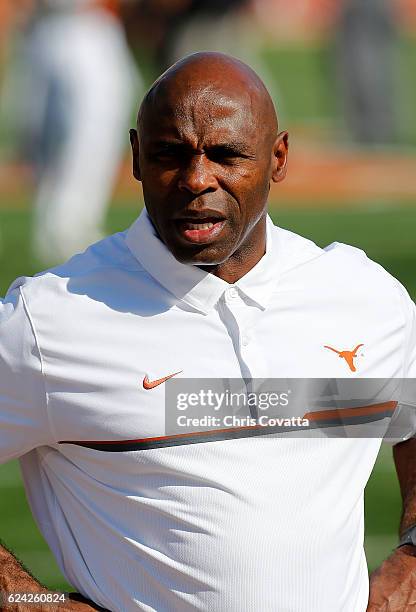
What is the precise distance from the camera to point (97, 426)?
3119 mm

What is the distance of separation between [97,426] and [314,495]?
444mm

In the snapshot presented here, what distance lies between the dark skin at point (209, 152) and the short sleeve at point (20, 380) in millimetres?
332

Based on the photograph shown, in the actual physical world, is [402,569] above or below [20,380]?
below

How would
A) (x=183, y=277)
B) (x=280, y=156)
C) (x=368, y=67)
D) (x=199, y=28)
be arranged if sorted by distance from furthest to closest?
(x=368, y=67) → (x=199, y=28) → (x=280, y=156) → (x=183, y=277)

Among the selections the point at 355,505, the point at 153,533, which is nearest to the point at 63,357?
the point at 153,533

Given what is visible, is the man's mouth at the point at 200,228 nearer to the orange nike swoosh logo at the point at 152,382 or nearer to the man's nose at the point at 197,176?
the man's nose at the point at 197,176

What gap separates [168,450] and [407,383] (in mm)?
590

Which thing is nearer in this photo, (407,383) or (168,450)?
(168,450)

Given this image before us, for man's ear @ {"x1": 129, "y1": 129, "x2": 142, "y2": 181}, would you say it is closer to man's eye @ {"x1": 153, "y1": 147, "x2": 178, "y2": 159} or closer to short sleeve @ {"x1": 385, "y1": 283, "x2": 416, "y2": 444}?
man's eye @ {"x1": 153, "y1": 147, "x2": 178, "y2": 159}

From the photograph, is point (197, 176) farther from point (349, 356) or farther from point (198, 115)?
point (349, 356)

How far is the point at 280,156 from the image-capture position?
3342 mm

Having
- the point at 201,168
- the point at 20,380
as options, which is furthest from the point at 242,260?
the point at 20,380

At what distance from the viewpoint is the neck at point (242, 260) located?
3.28 meters

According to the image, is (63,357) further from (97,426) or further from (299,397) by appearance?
(299,397)
